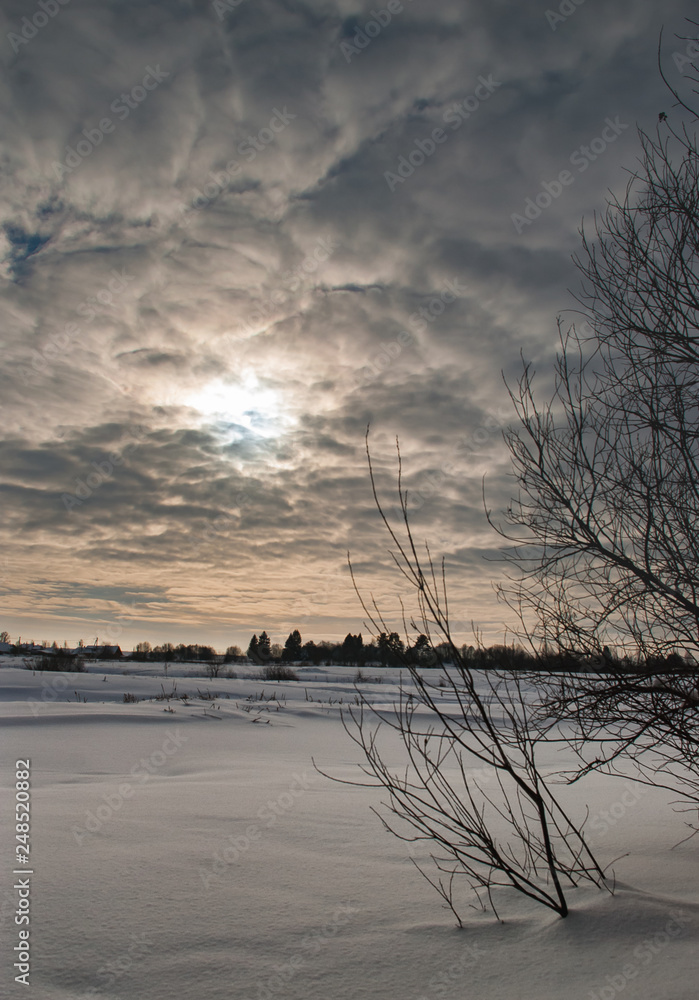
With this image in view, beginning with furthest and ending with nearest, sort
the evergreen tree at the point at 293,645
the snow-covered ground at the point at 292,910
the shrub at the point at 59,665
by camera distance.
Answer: the evergreen tree at the point at 293,645
the shrub at the point at 59,665
the snow-covered ground at the point at 292,910

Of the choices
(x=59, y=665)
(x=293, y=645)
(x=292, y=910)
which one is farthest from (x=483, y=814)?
(x=293, y=645)

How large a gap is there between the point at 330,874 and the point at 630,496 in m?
2.70

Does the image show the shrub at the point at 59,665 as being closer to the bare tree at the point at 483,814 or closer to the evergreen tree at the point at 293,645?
the bare tree at the point at 483,814

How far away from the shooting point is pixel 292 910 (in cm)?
274

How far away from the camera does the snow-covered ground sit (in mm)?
2162

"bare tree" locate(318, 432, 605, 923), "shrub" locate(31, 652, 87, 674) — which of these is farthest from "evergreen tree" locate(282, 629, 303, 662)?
"bare tree" locate(318, 432, 605, 923)

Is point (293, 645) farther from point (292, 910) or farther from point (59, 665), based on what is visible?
point (292, 910)

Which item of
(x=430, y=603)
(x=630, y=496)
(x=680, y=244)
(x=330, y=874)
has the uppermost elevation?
(x=680, y=244)

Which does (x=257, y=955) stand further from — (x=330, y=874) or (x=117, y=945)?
(x=330, y=874)

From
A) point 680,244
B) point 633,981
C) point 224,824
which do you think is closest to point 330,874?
point 224,824

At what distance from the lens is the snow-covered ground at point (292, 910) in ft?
7.09

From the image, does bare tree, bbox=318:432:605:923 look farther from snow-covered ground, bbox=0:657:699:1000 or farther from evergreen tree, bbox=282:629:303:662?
evergreen tree, bbox=282:629:303:662

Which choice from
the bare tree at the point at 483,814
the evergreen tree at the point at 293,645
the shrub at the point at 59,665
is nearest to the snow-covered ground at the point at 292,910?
the bare tree at the point at 483,814

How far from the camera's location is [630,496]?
134 inches
